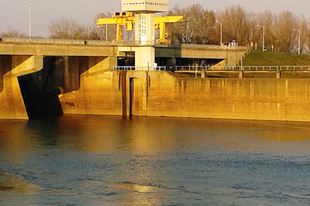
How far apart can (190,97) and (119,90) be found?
538 cm

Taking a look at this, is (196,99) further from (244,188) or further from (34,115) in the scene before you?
(244,188)

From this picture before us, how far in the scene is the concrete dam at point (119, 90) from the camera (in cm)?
4309

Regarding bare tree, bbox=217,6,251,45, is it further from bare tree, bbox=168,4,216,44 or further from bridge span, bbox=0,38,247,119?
bridge span, bbox=0,38,247,119

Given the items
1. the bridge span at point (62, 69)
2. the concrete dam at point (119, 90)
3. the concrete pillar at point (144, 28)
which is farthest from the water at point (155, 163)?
the concrete pillar at point (144, 28)

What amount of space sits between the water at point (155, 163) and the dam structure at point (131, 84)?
198 cm

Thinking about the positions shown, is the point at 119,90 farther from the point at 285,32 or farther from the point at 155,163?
the point at 285,32

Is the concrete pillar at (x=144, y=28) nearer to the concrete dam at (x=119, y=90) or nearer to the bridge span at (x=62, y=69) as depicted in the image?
the bridge span at (x=62, y=69)

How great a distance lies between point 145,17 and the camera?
48.2m

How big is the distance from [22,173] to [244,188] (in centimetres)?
892

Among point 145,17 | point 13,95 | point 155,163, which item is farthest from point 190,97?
point 155,163

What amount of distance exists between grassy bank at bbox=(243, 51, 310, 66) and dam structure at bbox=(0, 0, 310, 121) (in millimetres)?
6516

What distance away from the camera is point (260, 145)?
33156 mm

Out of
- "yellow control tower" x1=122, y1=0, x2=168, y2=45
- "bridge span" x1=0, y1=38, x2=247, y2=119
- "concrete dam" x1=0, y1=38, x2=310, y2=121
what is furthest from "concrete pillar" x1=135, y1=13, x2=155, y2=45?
"concrete dam" x1=0, y1=38, x2=310, y2=121

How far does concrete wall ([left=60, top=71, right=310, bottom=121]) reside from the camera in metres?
42.8
